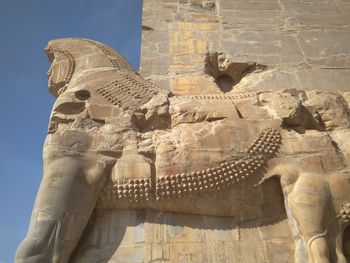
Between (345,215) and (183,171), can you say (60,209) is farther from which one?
(345,215)

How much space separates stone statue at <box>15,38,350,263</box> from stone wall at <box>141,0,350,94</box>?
36.4 inches

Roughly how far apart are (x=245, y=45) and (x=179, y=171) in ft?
10.2

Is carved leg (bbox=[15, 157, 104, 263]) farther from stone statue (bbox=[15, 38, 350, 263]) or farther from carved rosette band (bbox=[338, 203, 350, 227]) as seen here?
carved rosette band (bbox=[338, 203, 350, 227])

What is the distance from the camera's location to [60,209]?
355 cm

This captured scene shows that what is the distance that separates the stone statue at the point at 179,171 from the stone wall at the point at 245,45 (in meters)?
0.93

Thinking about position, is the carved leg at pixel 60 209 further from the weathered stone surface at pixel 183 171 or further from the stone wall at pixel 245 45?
the stone wall at pixel 245 45

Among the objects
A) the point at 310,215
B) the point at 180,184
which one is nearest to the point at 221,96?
the point at 180,184

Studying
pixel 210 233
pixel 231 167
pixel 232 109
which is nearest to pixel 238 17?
pixel 232 109

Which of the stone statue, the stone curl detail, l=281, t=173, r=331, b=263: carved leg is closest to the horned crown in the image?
the stone curl detail

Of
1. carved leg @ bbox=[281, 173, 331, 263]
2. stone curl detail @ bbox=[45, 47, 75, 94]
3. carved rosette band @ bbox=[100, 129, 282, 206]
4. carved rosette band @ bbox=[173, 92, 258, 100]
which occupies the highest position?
stone curl detail @ bbox=[45, 47, 75, 94]

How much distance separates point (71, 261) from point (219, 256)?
1350 millimetres

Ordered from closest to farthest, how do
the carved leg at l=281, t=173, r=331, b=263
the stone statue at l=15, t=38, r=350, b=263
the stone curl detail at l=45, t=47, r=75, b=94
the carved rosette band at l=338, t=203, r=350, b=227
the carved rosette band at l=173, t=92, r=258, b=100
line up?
the carved leg at l=281, t=173, r=331, b=263 → the stone statue at l=15, t=38, r=350, b=263 → the carved rosette band at l=338, t=203, r=350, b=227 → the carved rosette band at l=173, t=92, r=258, b=100 → the stone curl detail at l=45, t=47, r=75, b=94

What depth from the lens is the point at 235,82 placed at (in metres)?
5.83

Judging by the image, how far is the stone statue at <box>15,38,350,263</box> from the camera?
3572 mm
